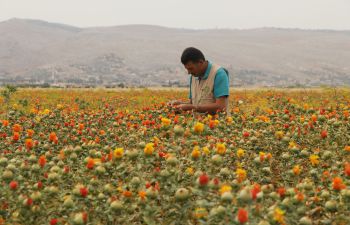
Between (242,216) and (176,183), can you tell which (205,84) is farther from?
(242,216)

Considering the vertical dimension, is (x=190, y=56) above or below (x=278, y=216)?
above

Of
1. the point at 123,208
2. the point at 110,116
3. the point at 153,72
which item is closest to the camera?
the point at 123,208

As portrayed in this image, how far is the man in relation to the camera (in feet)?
24.4

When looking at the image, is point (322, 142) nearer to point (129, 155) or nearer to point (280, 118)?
point (280, 118)

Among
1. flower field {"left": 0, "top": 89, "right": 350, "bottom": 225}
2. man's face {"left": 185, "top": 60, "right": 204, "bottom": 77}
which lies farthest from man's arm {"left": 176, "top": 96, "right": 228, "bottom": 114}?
flower field {"left": 0, "top": 89, "right": 350, "bottom": 225}

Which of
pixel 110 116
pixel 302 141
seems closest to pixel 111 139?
pixel 110 116

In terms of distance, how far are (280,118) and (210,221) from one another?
4.05 m

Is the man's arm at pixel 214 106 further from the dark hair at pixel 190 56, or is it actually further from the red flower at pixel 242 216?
the red flower at pixel 242 216

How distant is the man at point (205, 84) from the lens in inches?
293

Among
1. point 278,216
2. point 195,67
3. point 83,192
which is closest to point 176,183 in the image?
point 83,192

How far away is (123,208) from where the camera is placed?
3.04 meters

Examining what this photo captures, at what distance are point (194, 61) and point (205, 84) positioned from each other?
2.00ft

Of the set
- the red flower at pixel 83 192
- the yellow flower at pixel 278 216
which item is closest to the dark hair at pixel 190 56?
the red flower at pixel 83 192

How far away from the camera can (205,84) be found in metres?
7.95
